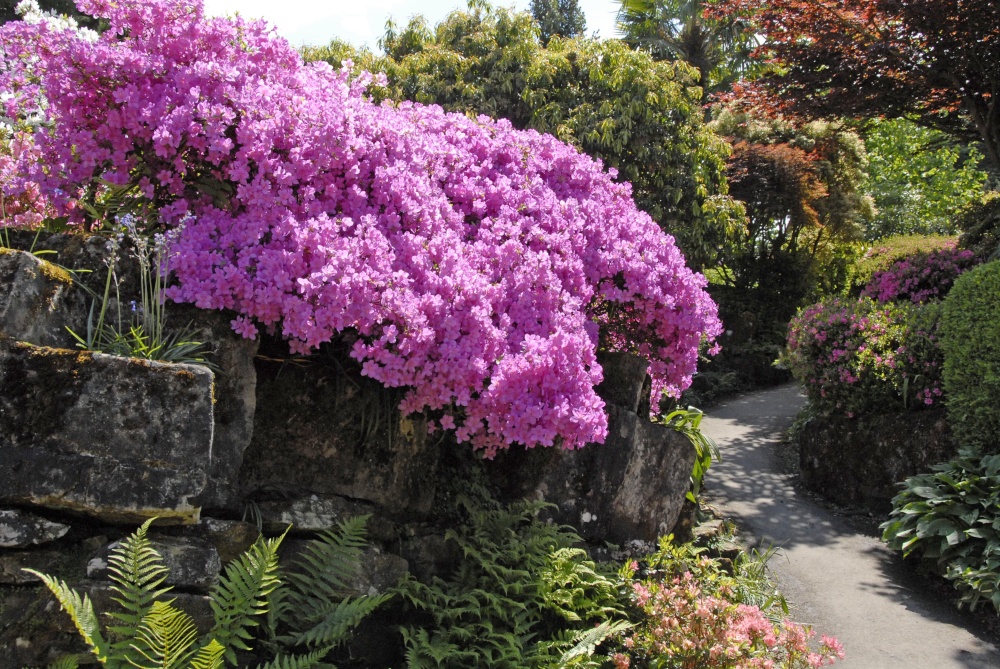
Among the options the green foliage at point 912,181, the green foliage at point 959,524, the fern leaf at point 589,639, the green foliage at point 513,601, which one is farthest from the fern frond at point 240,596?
the green foliage at point 912,181

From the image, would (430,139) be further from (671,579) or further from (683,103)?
(683,103)

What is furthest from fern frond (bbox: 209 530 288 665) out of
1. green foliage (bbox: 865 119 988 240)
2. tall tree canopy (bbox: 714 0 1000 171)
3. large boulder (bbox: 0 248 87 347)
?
green foliage (bbox: 865 119 988 240)

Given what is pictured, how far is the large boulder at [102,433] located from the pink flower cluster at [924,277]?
10.4m

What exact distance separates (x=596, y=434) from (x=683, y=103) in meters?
7.94

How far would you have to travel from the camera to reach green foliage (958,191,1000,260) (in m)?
11.2

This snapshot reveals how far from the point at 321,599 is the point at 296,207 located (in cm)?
180

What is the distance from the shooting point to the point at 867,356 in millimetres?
8000

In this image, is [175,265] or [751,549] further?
[751,549]

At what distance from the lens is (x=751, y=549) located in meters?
6.46

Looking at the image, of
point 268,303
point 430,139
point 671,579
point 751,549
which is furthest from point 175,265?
point 751,549

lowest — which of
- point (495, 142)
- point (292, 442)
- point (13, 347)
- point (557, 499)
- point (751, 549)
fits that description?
point (751, 549)

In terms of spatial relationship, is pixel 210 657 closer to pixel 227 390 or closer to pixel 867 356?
pixel 227 390

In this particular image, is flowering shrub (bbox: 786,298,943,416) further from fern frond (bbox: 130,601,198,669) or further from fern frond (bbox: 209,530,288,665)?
fern frond (bbox: 130,601,198,669)

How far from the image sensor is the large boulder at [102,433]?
9.03ft
